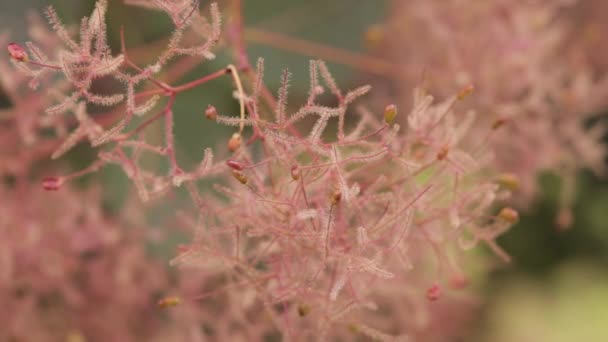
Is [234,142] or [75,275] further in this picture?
[75,275]

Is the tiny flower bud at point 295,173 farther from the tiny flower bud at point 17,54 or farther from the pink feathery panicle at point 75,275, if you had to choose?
the pink feathery panicle at point 75,275

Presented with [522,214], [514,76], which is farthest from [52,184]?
[522,214]

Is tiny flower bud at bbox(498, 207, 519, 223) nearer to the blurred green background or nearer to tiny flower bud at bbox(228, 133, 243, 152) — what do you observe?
tiny flower bud at bbox(228, 133, 243, 152)

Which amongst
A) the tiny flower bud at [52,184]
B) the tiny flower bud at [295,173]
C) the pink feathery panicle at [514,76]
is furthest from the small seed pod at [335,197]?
the pink feathery panicle at [514,76]

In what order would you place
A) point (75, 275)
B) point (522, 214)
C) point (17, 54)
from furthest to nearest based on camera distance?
point (522, 214) → point (75, 275) → point (17, 54)

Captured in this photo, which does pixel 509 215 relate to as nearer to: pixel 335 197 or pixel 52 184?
pixel 335 197

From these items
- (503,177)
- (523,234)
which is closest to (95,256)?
(503,177)
